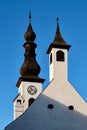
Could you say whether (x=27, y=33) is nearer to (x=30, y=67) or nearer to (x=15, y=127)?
(x=30, y=67)

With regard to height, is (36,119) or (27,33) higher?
(27,33)

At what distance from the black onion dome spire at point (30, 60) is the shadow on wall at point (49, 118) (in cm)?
1800

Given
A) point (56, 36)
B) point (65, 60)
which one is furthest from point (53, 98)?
point (56, 36)

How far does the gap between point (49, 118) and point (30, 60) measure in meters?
20.4

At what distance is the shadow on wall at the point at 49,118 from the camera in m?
41.3

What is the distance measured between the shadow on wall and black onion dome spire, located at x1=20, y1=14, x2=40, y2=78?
59.0 ft

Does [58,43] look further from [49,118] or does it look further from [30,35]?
[30,35]

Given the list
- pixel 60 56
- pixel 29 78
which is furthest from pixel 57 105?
pixel 29 78

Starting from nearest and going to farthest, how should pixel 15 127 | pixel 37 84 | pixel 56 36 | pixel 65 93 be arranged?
pixel 15 127, pixel 65 93, pixel 56 36, pixel 37 84

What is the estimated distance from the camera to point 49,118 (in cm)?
4225

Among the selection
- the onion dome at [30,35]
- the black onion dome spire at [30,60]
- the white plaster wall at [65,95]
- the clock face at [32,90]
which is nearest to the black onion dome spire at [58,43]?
the white plaster wall at [65,95]

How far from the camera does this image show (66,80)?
4447 centimetres

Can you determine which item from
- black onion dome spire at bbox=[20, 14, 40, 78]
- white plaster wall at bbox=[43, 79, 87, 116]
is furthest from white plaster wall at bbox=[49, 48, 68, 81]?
black onion dome spire at bbox=[20, 14, 40, 78]

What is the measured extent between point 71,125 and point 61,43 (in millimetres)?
8931
